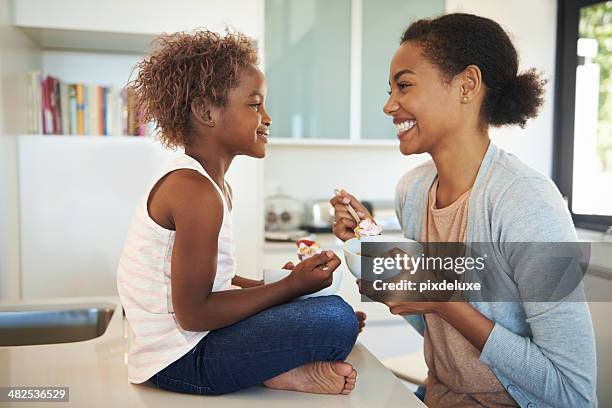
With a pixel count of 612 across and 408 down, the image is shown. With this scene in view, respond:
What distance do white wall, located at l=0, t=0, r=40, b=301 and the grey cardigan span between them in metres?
1.79

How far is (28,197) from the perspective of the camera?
93.7 inches


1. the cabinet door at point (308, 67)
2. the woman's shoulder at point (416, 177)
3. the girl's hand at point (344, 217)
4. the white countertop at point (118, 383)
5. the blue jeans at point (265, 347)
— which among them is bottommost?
the white countertop at point (118, 383)

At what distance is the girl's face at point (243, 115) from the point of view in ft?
3.55

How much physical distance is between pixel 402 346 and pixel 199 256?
2.18 meters

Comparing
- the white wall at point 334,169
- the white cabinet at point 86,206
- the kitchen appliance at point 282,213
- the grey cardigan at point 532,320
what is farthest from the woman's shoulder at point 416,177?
the white wall at point 334,169

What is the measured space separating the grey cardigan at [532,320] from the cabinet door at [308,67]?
1.79 m

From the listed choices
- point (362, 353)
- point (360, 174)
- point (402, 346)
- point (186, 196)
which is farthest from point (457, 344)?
point (360, 174)

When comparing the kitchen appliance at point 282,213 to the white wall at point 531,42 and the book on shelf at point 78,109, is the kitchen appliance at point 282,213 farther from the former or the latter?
the white wall at point 531,42

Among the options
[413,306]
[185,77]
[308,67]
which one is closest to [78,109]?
[308,67]

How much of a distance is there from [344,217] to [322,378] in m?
0.48

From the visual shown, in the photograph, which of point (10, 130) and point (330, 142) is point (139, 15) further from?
point (330, 142)

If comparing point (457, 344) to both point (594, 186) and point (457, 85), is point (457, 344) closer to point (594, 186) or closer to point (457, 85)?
point (457, 85)

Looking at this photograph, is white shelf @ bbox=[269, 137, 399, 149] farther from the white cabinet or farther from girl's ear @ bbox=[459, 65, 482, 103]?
girl's ear @ bbox=[459, 65, 482, 103]

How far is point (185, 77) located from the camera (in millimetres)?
1069
